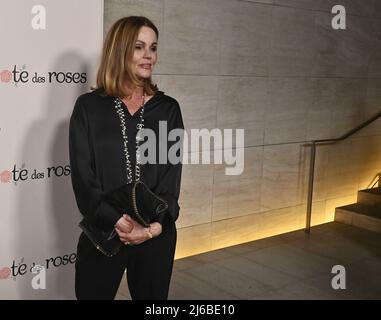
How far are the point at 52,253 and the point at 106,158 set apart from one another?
3.87 feet

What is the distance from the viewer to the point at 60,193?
346 cm

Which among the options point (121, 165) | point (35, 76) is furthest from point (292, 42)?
point (121, 165)

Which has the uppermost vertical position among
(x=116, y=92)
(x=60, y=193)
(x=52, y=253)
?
(x=116, y=92)

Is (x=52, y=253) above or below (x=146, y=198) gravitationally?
below

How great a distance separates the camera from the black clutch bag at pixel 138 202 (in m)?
2.49

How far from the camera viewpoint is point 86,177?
252 centimetres

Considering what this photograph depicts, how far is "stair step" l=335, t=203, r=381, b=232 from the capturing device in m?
5.95

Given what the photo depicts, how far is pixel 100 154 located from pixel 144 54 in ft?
1.64

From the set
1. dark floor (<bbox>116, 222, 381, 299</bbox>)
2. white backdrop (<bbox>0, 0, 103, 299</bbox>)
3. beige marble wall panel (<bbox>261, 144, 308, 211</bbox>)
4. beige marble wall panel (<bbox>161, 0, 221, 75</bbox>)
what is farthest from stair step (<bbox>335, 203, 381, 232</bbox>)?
white backdrop (<bbox>0, 0, 103, 299</bbox>)

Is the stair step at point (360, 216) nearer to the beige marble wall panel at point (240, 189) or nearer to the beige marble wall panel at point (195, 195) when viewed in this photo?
the beige marble wall panel at point (240, 189)

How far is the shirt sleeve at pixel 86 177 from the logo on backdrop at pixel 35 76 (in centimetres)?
81

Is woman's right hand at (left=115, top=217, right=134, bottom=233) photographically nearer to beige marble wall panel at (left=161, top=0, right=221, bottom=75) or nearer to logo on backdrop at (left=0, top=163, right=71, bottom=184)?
logo on backdrop at (left=0, top=163, right=71, bottom=184)

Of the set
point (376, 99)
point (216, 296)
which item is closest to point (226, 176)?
point (216, 296)

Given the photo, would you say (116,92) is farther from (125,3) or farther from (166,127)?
(125,3)
